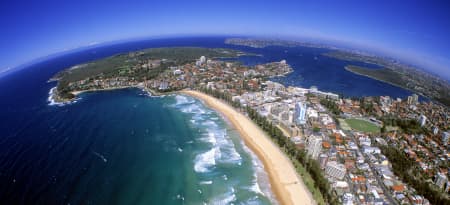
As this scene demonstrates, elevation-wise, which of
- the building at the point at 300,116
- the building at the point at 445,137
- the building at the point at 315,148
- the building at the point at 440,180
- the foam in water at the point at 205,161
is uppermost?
the building at the point at 300,116

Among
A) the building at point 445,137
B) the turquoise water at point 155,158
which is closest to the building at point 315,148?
the turquoise water at point 155,158

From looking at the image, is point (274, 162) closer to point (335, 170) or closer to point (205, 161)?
point (335, 170)

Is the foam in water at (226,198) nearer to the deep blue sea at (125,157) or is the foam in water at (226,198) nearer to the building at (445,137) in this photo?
the deep blue sea at (125,157)

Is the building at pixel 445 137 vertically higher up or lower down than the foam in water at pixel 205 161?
lower down

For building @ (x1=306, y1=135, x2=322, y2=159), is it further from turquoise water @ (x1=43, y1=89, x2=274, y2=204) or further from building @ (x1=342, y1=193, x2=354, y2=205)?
turquoise water @ (x1=43, y1=89, x2=274, y2=204)

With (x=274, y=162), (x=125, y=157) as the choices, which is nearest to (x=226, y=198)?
(x=274, y=162)

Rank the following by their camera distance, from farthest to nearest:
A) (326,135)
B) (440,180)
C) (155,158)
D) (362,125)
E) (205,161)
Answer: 1. (362,125)
2. (326,135)
3. (155,158)
4. (205,161)
5. (440,180)
